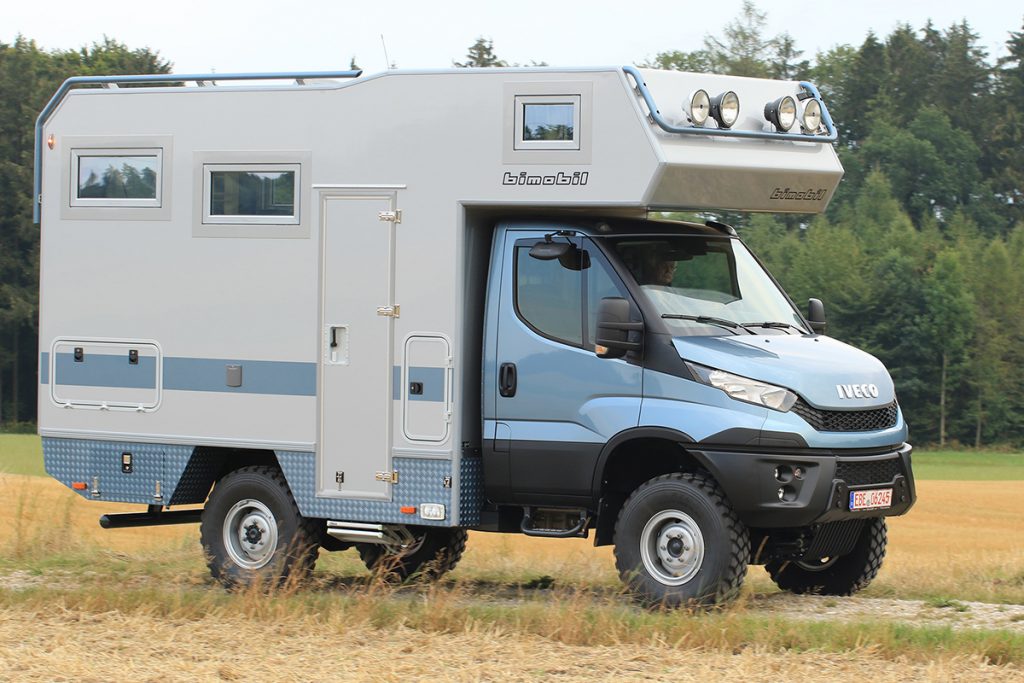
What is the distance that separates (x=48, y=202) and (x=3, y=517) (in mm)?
8803

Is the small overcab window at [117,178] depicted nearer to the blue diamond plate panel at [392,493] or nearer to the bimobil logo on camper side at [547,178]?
the blue diamond plate panel at [392,493]

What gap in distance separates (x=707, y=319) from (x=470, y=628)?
2568 mm

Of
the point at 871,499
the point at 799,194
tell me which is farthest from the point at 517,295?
the point at 871,499

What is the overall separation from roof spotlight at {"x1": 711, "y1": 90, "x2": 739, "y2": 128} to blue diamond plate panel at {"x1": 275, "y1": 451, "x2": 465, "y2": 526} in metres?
2.83

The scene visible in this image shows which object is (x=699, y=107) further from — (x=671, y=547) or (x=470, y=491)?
(x=470, y=491)

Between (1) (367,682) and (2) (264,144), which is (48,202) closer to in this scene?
(2) (264,144)

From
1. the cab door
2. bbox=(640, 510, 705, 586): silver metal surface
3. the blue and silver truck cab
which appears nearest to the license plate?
the blue and silver truck cab

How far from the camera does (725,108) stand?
1027 cm

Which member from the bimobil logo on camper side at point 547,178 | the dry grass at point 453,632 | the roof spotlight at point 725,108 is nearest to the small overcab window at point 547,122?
the bimobil logo on camper side at point 547,178

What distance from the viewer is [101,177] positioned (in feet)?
38.7

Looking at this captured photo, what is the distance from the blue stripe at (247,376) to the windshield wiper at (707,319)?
2542mm

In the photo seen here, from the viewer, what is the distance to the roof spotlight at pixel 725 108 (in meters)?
10.2

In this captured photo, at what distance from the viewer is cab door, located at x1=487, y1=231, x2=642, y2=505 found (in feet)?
33.5

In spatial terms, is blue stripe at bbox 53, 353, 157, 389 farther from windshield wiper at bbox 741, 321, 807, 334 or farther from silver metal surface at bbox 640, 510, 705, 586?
windshield wiper at bbox 741, 321, 807, 334
